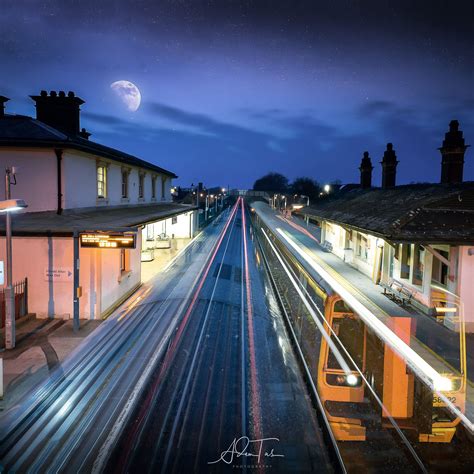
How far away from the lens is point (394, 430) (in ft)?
23.2

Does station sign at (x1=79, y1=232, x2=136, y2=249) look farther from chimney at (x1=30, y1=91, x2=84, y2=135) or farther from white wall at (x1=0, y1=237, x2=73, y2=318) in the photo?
chimney at (x1=30, y1=91, x2=84, y2=135)

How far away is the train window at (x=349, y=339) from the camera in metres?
10.0

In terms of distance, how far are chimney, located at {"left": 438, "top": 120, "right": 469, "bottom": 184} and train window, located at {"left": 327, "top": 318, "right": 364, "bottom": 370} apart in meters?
9.76

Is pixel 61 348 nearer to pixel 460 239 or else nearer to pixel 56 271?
pixel 56 271

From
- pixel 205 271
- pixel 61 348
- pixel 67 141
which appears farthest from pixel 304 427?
pixel 205 271

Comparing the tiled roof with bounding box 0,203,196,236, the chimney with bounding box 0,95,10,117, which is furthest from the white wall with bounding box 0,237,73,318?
the chimney with bounding box 0,95,10,117

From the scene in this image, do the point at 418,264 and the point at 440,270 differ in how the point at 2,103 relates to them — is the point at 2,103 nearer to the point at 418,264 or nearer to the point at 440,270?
the point at 418,264

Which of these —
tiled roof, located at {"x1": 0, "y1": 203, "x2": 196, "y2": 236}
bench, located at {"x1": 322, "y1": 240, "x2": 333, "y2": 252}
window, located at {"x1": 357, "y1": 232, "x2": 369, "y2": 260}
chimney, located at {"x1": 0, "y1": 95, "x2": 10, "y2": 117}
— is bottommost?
bench, located at {"x1": 322, "y1": 240, "x2": 333, "y2": 252}

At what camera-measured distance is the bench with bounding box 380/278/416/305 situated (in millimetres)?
14589

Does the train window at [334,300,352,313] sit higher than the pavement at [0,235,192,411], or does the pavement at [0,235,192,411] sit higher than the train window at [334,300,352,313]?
the train window at [334,300,352,313]

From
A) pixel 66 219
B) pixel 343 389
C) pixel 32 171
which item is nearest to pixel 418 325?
pixel 343 389

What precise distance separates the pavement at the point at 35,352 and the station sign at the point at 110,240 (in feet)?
8.14

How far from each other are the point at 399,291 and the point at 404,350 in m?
5.85

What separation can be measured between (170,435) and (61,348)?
4.82 meters
